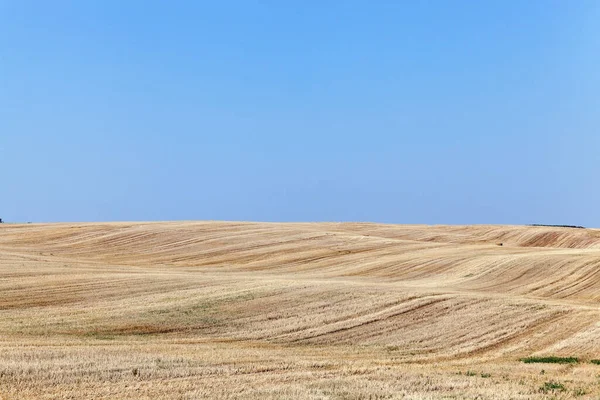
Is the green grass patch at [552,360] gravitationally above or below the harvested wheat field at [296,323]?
below

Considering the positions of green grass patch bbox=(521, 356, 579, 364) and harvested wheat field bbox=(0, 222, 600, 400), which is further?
green grass patch bbox=(521, 356, 579, 364)

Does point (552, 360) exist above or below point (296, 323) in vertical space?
below

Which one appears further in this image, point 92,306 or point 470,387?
point 92,306

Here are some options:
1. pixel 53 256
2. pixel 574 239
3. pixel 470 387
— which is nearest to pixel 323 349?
pixel 470 387

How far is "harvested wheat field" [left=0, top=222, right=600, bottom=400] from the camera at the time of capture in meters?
18.2

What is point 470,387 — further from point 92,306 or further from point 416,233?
point 416,233

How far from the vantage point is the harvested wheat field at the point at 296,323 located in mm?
18250

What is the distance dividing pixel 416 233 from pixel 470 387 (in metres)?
54.9

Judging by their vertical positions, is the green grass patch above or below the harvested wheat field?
below

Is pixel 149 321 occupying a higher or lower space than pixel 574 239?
lower

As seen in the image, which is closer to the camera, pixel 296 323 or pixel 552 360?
pixel 552 360

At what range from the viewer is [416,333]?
89.2 feet

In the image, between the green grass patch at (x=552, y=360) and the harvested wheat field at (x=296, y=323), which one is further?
the green grass patch at (x=552, y=360)

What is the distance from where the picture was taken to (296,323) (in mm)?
27922
